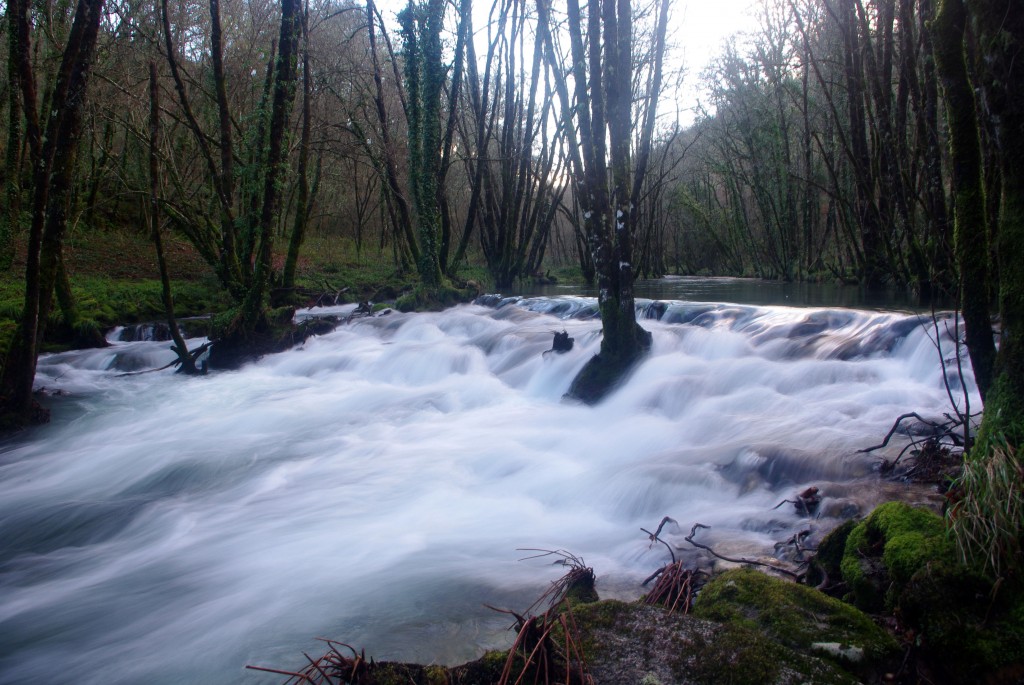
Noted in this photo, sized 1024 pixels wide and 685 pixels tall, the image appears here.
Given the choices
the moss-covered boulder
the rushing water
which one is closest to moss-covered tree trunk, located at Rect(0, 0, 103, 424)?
the rushing water

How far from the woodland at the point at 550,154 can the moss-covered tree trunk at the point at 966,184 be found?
0.4 inches

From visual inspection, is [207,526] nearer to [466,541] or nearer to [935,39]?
[466,541]

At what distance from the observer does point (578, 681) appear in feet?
7.65

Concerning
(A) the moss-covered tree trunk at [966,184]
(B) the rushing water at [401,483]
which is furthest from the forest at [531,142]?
(B) the rushing water at [401,483]

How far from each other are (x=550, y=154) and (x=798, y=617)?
16381 mm

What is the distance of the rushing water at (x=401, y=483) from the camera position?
405cm

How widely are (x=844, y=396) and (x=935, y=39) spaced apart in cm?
433

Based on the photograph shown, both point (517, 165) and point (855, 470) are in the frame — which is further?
point (517, 165)

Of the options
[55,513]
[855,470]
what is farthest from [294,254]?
[855,470]

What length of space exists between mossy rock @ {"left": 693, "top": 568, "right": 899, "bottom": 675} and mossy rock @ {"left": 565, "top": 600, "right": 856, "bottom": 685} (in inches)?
4.1

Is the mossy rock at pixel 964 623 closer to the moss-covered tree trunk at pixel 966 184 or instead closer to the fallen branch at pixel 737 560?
the fallen branch at pixel 737 560

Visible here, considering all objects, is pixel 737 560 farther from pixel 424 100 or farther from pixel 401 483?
pixel 424 100

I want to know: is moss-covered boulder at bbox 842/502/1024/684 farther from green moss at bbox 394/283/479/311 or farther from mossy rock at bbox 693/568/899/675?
green moss at bbox 394/283/479/311

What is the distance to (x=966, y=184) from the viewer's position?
12.3 feet
